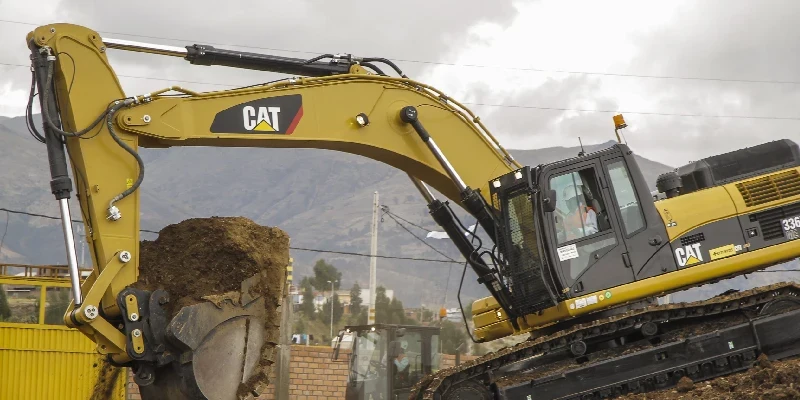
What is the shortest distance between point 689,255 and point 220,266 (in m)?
4.86

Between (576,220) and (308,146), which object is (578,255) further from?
(308,146)

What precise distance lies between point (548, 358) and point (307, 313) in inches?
2642

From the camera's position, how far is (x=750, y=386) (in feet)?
32.0

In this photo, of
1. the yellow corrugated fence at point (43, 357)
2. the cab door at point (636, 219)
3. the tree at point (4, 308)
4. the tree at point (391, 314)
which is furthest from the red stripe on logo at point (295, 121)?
the tree at point (391, 314)

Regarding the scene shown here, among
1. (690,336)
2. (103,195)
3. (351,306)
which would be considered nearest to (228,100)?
(103,195)

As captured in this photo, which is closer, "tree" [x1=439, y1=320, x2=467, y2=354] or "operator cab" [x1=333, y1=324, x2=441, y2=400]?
"operator cab" [x1=333, y1=324, x2=441, y2=400]

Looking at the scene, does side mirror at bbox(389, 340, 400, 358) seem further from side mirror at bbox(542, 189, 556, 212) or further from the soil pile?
side mirror at bbox(542, 189, 556, 212)

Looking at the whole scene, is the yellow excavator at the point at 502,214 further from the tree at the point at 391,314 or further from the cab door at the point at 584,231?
the tree at the point at 391,314

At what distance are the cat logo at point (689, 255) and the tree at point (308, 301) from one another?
65742 mm

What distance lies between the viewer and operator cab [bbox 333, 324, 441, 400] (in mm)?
15305

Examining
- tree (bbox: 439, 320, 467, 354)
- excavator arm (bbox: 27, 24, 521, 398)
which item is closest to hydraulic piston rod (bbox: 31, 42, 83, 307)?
excavator arm (bbox: 27, 24, 521, 398)

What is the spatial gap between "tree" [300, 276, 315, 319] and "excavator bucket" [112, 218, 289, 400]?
217ft

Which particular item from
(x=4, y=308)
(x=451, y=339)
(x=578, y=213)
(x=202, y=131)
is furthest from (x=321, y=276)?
(x=202, y=131)

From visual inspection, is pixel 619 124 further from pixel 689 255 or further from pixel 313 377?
pixel 313 377
